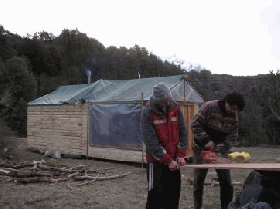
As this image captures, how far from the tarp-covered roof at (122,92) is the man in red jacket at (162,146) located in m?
6.82

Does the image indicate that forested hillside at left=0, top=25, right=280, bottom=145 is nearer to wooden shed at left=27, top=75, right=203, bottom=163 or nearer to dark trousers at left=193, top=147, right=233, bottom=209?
wooden shed at left=27, top=75, right=203, bottom=163

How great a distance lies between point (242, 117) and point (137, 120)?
9.70 metres

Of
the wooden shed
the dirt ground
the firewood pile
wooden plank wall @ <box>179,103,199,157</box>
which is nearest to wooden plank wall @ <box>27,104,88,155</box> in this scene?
the wooden shed

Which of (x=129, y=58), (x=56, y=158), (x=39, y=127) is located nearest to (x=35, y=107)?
(x=39, y=127)

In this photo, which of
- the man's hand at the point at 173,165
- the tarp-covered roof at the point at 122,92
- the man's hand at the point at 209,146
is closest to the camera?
the man's hand at the point at 173,165

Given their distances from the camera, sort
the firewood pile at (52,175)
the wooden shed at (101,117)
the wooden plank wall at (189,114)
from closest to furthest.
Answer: the firewood pile at (52,175) < the wooden shed at (101,117) < the wooden plank wall at (189,114)

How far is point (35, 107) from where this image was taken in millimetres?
14766

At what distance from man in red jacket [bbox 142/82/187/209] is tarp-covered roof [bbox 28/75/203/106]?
269 inches

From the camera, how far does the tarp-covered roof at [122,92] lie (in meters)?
11.5

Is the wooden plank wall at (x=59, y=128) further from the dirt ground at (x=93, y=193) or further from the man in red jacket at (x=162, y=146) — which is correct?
the man in red jacket at (x=162, y=146)

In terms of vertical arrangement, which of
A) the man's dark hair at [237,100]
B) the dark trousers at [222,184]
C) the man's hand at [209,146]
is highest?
the man's dark hair at [237,100]

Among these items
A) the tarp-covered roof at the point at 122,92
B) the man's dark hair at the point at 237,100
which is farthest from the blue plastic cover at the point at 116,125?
the man's dark hair at the point at 237,100

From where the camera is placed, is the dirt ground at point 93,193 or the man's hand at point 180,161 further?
the dirt ground at point 93,193

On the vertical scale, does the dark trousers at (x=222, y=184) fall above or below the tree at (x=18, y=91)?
below
